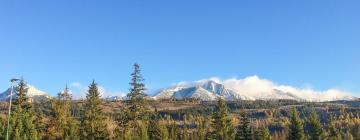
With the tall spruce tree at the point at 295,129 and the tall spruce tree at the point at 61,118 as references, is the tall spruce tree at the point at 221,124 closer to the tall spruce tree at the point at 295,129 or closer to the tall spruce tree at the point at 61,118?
the tall spruce tree at the point at 295,129

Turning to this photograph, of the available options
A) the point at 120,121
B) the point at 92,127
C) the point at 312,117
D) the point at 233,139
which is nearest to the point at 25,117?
the point at 92,127

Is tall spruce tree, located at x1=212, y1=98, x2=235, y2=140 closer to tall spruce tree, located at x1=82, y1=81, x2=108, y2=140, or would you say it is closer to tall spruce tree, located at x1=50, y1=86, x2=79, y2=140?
tall spruce tree, located at x1=82, y1=81, x2=108, y2=140

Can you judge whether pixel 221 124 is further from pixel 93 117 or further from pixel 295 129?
pixel 93 117

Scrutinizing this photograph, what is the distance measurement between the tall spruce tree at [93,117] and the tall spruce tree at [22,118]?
29.8ft

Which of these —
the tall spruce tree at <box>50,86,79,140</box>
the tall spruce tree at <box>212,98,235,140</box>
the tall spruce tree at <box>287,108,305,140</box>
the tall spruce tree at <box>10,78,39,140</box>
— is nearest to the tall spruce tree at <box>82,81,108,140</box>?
the tall spruce tree at <box>50,86,79,140</box>

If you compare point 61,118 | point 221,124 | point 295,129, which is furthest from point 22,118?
point 295,129

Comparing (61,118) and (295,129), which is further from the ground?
(61,118)

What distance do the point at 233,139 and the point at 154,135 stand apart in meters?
16.7

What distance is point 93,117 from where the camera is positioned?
7675 centimetres

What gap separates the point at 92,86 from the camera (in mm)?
77625

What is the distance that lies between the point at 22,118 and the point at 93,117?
1761cm

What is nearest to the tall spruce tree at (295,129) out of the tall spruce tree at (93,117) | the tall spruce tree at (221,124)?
the tall spruce tree at (221,124)

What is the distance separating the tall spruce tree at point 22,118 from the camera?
80000 mm

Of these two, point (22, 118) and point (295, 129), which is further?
point (22, 118)
